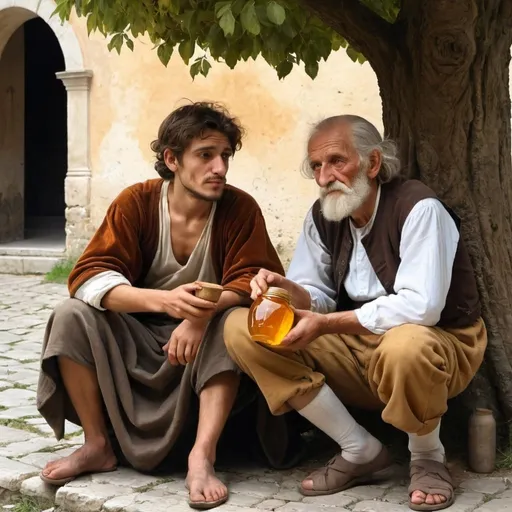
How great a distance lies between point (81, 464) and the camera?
390 centimetres

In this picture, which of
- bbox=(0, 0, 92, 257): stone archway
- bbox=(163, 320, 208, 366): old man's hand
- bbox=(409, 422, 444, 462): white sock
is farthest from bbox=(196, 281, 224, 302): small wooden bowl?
bbox=(0, 0, 92, 257): stone archway

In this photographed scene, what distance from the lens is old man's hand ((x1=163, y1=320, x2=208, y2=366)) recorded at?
3.78m

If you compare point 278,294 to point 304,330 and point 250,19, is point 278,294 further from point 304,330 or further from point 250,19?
point 250,19

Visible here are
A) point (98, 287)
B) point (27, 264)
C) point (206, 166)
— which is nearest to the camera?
point (98, 287)

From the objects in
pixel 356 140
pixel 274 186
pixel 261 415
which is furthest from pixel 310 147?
pixel 274 186

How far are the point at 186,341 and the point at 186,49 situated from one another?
59.3 inches

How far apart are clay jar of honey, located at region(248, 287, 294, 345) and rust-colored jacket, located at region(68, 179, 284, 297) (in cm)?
39

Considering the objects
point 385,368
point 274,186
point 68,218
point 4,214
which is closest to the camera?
point 385,368

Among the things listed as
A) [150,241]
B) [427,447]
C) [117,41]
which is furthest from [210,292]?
[117,41]

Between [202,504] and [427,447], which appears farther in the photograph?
[427,447]

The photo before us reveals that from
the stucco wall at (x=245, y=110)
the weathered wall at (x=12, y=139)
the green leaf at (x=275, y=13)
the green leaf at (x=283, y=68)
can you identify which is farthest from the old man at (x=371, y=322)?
the weathered wall at (x=12, y=139)

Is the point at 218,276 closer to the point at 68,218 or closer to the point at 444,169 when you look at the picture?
the point at 444,169

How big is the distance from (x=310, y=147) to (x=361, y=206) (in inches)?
12.3

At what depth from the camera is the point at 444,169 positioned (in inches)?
164
